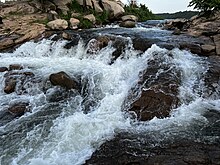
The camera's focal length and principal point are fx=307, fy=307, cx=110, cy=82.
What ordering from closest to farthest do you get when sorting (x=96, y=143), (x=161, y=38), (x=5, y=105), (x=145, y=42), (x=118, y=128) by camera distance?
1. (x=96, y=143)
2. (x=118, y=128)
3. (x=5, y=105)
4. (x=145, y=42)
5. (x=161, y=38)

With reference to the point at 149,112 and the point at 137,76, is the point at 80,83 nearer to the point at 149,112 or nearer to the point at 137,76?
the point at 137,76

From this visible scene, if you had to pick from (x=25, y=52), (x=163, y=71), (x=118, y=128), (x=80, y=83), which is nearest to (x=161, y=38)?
(x=163, y=71)

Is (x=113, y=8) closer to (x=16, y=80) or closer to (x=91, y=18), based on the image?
(x=91, y=18)

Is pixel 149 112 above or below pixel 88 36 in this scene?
below

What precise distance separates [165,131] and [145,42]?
5826 mm

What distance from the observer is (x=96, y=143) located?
644cm

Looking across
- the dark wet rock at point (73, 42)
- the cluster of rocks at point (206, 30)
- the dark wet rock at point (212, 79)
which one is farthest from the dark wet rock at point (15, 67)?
the cluster of rocks at point (206, 30)

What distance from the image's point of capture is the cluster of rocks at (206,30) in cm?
1109

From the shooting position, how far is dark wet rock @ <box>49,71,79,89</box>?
9172 mm

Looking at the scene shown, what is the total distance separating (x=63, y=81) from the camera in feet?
30.2

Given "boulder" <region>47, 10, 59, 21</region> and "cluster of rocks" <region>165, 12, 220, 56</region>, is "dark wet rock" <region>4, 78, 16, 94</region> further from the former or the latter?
"boulder" <region>47, 10, 59, 21</region>

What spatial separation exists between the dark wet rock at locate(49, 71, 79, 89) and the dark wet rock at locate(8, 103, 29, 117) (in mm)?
1280

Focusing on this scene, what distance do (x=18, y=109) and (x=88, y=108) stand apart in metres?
1.87

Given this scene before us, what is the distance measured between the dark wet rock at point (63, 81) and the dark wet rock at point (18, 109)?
1280 mm
